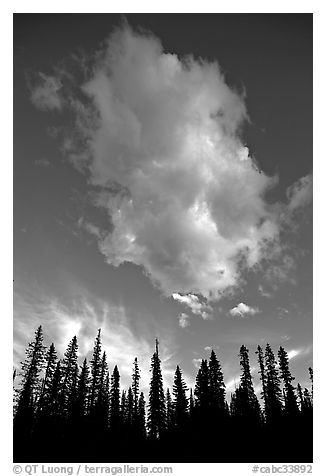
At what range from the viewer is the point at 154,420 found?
48.6 metres

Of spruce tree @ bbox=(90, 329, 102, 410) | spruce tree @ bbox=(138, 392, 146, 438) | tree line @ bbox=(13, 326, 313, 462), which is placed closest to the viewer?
tree line @ bbox=(13, 326, 313, 462)

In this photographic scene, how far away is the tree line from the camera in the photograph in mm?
31312

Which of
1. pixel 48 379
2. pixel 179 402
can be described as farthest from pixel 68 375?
pixel 179 402

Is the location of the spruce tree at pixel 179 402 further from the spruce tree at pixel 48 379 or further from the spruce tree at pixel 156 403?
the spruce tree at pixel 48 379

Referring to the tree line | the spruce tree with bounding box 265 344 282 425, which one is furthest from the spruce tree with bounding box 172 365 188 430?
the spruce tree with bounding box 265 344 282 425

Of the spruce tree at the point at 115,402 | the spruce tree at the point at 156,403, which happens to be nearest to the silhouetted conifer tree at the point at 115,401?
the spruce tree at the point at 115,402

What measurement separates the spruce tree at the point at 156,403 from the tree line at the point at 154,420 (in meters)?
0.14

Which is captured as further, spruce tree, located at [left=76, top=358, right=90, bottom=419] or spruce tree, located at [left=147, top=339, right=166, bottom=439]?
spruce tree, located at [left=147, top=339, right=166, bottom=439]

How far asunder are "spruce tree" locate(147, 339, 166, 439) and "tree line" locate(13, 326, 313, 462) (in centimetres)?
14

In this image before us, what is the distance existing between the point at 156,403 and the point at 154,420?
8.14ft

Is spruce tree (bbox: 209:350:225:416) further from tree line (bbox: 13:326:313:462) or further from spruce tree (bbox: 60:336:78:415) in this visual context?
spruce tree (bbox: 60:336:78:415)

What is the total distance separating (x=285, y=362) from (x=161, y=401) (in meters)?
23.9
